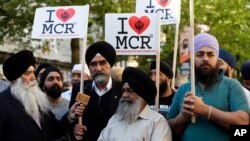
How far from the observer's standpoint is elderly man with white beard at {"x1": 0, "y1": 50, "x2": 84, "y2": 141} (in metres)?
5.28

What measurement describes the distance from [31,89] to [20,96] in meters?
0.17

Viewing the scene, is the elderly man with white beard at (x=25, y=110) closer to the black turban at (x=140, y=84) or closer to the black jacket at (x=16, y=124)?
the black jacket at (x=16, y=124)

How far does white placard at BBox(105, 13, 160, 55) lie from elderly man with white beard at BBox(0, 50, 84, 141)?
3.67 ft

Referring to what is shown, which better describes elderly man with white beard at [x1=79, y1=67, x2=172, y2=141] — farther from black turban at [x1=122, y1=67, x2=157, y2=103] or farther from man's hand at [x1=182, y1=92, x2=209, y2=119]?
man's hand at [x1=182, y1=92, x2=209, y2=119]

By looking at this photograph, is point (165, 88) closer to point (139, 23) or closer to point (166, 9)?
point (139, 23)

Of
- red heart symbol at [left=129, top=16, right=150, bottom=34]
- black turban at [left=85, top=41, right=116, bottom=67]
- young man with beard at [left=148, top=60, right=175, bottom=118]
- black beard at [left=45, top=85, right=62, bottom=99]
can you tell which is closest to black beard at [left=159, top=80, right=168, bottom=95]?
young man with beard at [left=148, top=60, right=175, bottom=118]

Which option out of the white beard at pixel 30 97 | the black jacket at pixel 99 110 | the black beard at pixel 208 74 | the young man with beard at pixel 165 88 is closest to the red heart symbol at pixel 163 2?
the young man with beard at pixel 165 88

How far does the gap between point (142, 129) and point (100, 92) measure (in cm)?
105

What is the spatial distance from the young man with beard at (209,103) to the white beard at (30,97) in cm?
136

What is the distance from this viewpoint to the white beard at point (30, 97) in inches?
215

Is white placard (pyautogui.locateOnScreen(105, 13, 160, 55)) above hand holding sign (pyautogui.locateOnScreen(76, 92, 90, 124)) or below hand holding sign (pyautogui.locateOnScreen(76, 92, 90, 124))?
above

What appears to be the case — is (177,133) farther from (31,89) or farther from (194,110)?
(31,89)

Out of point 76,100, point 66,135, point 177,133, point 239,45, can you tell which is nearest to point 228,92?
point 177,133

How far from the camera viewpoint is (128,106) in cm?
511
